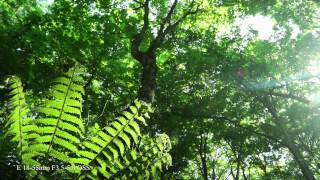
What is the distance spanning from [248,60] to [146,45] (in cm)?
603

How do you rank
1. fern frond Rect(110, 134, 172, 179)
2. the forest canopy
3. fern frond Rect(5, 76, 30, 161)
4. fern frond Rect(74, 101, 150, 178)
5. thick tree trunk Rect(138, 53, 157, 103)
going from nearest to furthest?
fern frond Rect(5, 76, 30, 161), fern frond Rect(74, 101, 150, 178), fern frond Rect(110, 134, 172, 179), thick tree trunk Rect(138, 53, 157, 103), the forest canopy

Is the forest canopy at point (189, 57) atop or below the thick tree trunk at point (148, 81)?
atop

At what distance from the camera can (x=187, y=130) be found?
21750mm

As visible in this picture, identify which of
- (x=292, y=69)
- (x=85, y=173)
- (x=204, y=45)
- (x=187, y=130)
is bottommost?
(x=85, y=173)

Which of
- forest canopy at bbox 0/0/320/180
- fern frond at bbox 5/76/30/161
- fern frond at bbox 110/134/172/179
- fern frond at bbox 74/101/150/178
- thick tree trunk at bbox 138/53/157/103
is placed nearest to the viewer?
fern frond at bbox 5/76/30/161

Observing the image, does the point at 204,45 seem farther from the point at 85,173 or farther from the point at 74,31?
the point at 85,173

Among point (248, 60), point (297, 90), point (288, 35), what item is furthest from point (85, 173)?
point (297, 90)

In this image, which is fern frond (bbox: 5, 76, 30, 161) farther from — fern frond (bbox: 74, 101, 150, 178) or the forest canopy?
the forest canopy

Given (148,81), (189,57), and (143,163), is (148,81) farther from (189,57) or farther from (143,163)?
(189,57)

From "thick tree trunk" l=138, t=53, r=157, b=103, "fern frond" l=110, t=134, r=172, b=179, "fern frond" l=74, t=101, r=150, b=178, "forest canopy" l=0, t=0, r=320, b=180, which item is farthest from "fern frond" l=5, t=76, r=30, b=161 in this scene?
"forest canopy" l=0, t=0, r=320, b=180

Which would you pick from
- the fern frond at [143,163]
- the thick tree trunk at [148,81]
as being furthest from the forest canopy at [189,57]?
the fern frond at [143,163]

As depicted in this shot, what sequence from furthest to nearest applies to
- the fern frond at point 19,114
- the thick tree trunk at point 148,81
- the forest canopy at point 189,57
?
the forest canopy at point 189,57 < the thick tree trunk at point 148,81 < the fern frond at point 19,114

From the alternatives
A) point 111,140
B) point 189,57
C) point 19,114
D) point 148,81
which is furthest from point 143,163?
point 189,57

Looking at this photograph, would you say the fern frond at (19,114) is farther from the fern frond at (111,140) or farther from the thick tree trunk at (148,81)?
the thick tree trunk at (148,81)
